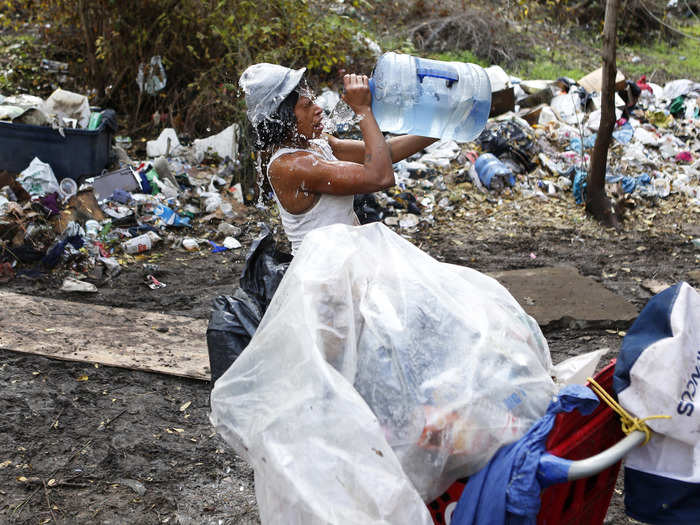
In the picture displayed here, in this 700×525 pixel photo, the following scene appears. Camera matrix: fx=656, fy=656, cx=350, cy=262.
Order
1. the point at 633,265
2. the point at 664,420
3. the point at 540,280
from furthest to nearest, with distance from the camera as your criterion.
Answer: the point at 633,265, the point at 540,280, the point at 664,420

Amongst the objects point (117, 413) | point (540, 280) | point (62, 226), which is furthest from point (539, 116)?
point (117, 413)

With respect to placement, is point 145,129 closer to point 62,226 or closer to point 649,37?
point 62,226

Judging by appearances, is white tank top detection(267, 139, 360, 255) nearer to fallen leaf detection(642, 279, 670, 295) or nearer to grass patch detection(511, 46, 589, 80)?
fallen leaf detection(642, 279, 670, 295)

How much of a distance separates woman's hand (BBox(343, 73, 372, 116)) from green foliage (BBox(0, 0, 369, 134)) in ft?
16.7

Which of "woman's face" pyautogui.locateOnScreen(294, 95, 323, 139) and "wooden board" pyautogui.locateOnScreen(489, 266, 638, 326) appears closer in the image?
"woman's face" pyautogui.locateOnScreen(294, 95, 323, 139)

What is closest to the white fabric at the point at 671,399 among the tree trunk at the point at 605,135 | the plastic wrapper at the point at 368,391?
the plastic wrapper at the point at 368,391

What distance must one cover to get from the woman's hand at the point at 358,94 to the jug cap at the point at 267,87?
18cm

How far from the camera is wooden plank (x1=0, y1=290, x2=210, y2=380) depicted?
141 inches

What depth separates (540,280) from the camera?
4727 millimetres

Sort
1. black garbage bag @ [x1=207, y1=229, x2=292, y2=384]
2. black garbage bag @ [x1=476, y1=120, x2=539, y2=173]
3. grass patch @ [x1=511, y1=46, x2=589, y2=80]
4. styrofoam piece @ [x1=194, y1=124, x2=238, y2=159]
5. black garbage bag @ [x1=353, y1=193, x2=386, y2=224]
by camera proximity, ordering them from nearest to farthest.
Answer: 1. black garbage bag @ [x1=207, y1=229, x2=292, y2=384]
2. black garbage bag @ [x1=353, y1=193, x2=386, y2=224]
3. styrofoam piece @ [x1=194, y1=124, x2=238, y2=159]
4. black garbage bag @ [x1=476, y1=120, x2=539, y2=173]
5. grass patch @ [x1=511, y1=46, x2=589, y2=80]

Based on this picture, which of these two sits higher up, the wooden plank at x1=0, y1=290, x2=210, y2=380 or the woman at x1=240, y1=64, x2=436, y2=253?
the woman at x1=240, y1=64, x2=436, y2=253

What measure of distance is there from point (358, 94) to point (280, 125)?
0.98 feet

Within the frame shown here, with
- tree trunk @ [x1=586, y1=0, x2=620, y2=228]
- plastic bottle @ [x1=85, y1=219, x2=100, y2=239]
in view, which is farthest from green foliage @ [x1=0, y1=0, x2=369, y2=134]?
tree trunk @ [x1=586, y1=0, x2=620, y2=228]

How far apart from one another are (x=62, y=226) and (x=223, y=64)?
10.2ft
